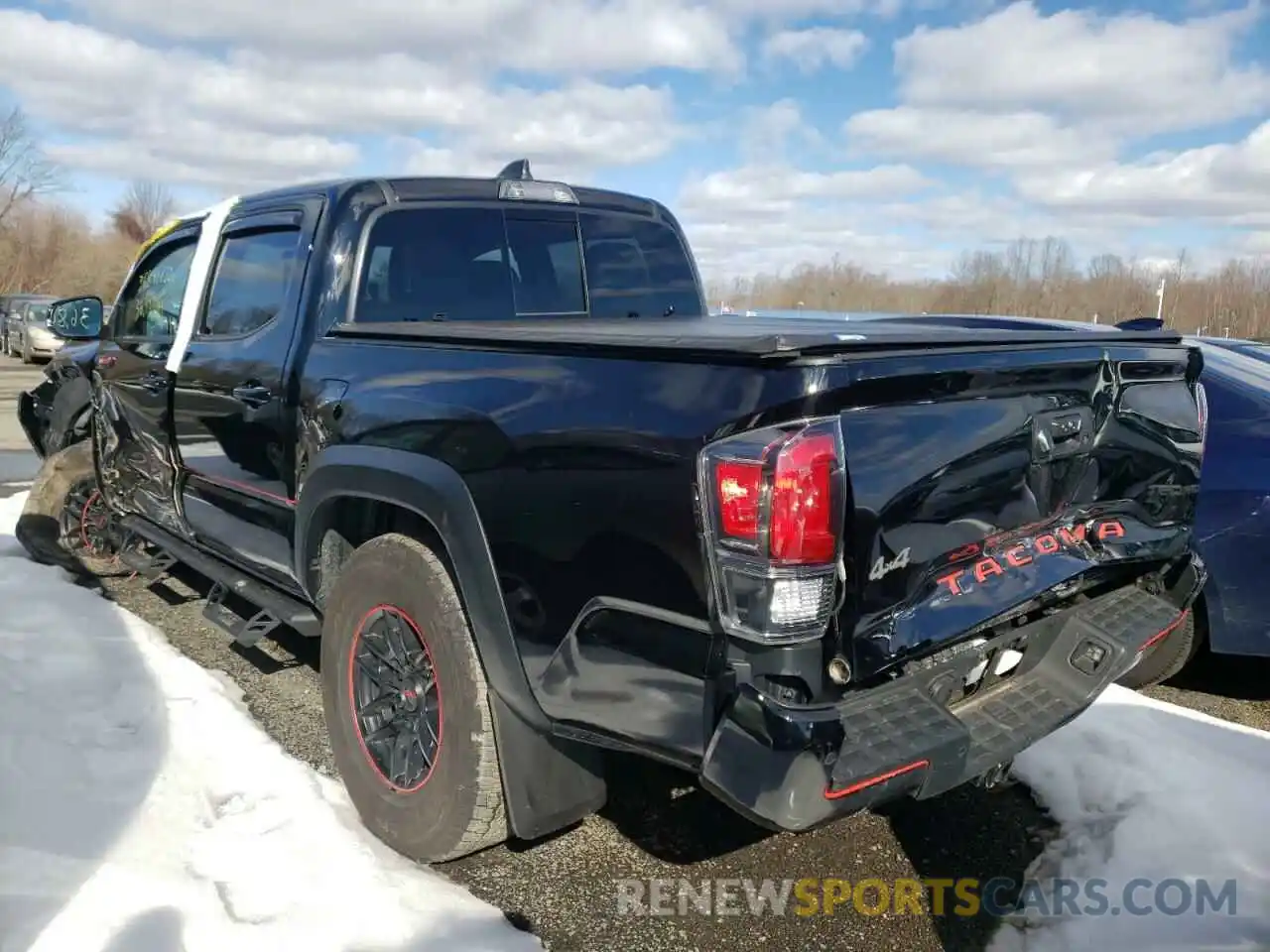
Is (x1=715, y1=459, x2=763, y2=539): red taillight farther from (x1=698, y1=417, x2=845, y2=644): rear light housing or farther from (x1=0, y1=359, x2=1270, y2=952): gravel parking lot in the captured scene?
(x1=0, y1=359, x2=1270, y2=952): gravel parking lot

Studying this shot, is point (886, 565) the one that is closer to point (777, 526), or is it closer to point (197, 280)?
point (777, 526)

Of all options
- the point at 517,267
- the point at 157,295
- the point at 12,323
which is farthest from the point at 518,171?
the point at 12,323

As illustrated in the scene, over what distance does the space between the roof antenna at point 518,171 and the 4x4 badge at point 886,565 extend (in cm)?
259

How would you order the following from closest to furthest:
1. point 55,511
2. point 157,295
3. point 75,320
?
point 157,295 < point 75,320 < point 55,511

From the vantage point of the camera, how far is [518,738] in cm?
260

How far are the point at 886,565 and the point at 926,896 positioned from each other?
1.33 meters

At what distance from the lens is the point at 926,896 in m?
2.87

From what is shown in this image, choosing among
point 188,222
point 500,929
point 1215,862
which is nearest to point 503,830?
point 500,929

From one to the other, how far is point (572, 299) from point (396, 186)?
33.9 inches

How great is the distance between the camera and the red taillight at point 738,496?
6.39 feet

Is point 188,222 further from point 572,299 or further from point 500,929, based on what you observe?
point 500,929

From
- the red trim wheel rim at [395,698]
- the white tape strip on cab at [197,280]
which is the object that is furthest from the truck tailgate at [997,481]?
the white tape strip on cab at [197,280]

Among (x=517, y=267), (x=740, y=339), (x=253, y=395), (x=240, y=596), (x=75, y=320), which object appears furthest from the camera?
(x=75, y=320)

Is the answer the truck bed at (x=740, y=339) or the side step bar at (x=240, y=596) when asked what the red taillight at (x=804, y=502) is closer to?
the truck bed at (x=740, y=339)
